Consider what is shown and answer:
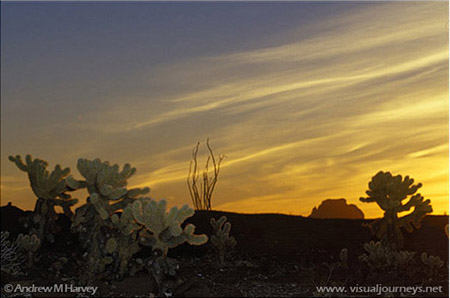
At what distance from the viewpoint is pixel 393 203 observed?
36.0 feet

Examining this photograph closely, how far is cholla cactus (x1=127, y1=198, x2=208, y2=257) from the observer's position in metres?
8.00

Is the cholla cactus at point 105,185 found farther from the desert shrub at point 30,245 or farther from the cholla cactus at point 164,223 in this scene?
the desert shrub at point 30,245

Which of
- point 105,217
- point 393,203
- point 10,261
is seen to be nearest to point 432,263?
point 393,203

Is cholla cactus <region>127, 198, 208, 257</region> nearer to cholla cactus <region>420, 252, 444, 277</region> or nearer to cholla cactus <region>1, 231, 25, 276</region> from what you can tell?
cholla cactus <region>1, 231, 25, 276</region>

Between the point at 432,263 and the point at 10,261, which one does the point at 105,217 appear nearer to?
the point at 10,261

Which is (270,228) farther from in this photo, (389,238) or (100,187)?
(100,187)

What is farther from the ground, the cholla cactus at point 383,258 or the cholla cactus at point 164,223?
the cholla cactus at point 164,223

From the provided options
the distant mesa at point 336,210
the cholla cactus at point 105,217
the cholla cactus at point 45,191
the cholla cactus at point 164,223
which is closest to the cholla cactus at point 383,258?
the cholla cactus at point 164,223

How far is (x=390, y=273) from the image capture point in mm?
10031

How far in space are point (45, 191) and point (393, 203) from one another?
6.19m

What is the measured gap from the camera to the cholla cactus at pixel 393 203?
11.0 metres

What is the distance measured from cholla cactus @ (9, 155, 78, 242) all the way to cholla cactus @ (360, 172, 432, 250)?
17.9 feet

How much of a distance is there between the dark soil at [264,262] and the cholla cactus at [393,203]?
81 cm

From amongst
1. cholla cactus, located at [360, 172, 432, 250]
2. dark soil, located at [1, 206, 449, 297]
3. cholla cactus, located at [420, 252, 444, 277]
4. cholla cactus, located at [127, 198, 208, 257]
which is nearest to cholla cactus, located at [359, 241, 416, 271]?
dark soil, located at [1, 206, 449, 297]
